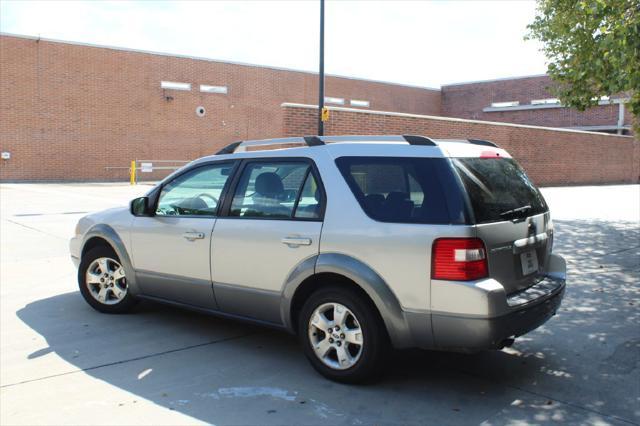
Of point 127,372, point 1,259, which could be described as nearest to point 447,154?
point 127,372

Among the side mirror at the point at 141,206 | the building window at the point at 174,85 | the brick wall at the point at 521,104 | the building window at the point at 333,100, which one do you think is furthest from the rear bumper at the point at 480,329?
the building window at the point at 333,100

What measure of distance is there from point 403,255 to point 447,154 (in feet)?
2.41

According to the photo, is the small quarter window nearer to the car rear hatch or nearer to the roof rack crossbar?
the roof rack crossbar

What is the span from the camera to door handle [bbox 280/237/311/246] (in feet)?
14.0

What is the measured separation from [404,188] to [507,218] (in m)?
0.71

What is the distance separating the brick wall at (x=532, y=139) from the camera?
56.1 feet

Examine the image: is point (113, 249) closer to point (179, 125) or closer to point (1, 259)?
point (1, 259)

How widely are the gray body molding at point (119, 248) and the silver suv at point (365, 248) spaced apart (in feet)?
1.17

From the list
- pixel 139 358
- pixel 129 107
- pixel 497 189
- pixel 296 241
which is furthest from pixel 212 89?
pixel 497 189

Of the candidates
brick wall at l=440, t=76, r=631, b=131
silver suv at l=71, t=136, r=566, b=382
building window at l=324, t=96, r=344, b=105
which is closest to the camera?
silver suv at l=71, t=136, r=566, b=382

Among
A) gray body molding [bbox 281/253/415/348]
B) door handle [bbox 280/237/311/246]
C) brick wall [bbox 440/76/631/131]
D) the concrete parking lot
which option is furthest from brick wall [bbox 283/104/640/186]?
gray body molding [bbox 281/253/415/348]

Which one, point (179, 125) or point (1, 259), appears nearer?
point (1, 259)

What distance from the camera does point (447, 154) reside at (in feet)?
13.1

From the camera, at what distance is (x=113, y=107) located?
1168 inches
